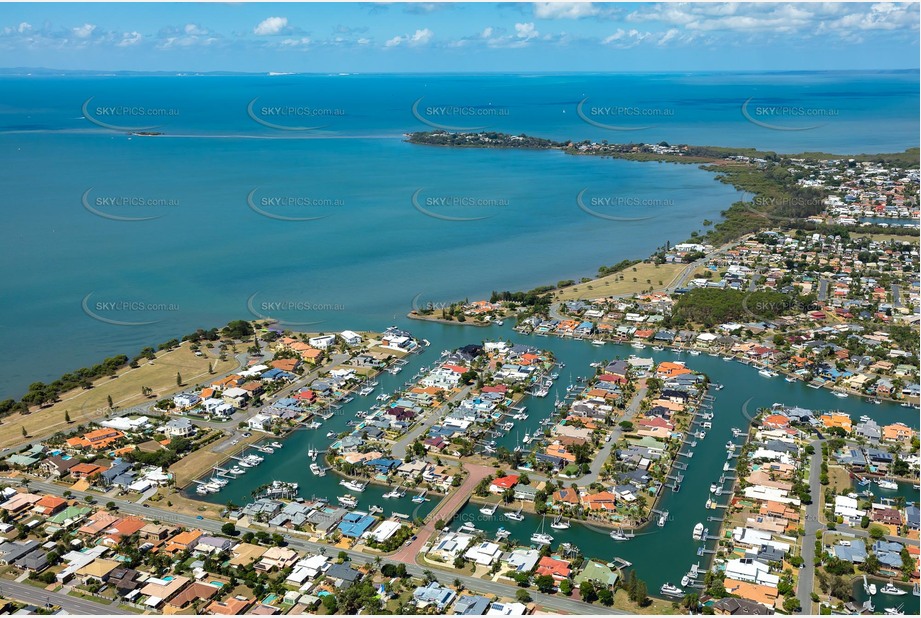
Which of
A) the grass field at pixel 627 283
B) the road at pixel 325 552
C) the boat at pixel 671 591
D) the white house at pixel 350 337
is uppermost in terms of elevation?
the grass field at pixel 627 283

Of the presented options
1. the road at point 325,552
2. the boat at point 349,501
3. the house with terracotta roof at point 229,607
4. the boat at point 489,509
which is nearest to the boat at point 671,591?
the road at point 325,552

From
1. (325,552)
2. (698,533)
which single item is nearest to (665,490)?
(698,533)

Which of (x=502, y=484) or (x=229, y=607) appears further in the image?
(x=502, y=484)

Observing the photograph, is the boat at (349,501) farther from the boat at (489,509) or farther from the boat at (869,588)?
the boat at (869,588)

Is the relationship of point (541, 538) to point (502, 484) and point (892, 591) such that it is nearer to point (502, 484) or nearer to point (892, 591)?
point (502, 484)

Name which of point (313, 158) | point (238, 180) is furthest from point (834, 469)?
point (313, 158)

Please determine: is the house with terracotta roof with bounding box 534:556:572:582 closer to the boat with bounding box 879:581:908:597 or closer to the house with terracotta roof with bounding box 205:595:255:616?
the house with terracotta roof with bounding box 205:595:255:616
